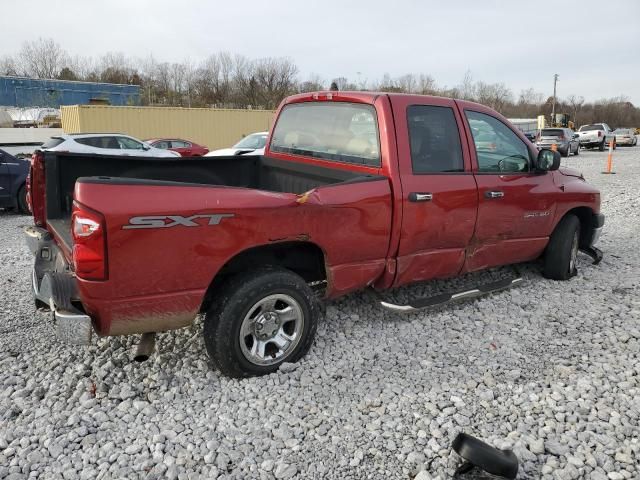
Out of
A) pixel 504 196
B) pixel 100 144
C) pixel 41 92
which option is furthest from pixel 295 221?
pixel 41 92

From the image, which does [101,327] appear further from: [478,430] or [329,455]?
[478,430]

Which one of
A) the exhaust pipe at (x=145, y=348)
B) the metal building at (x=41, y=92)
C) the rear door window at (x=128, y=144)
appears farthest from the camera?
the metal building at (x=41, y=92)

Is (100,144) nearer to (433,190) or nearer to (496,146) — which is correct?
(496,146)

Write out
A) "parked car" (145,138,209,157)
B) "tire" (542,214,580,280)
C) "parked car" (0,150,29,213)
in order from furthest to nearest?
"parked car" (145,138,209,157)
"parked car" (0,150,29,213)
"tire" (542,214,580,280)

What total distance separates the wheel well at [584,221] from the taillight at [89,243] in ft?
15.6

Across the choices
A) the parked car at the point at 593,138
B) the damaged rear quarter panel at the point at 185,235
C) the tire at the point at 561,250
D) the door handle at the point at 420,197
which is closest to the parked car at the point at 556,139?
the parked car at the point at 593,138

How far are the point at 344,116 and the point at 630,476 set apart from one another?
3.06 meters

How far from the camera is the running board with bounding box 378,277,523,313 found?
3951mm

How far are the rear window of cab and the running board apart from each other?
1.10 metres

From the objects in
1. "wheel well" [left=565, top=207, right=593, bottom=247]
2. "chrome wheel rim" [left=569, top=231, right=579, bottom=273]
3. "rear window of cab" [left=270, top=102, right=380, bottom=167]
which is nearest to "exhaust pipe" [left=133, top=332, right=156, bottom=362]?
"rear window of cab" [left=270, top=102, right=380, bottom=167]

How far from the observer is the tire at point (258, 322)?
10.6 feet

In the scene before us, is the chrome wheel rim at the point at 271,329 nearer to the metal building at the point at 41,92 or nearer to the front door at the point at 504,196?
the front door at the point at 504,196

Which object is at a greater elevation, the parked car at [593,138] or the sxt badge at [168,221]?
the parked car at [593,138]

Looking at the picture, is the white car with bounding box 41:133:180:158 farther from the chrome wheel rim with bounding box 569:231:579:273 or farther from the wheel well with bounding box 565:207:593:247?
the chrome wheel rim with bounding box 569:231:579:273
